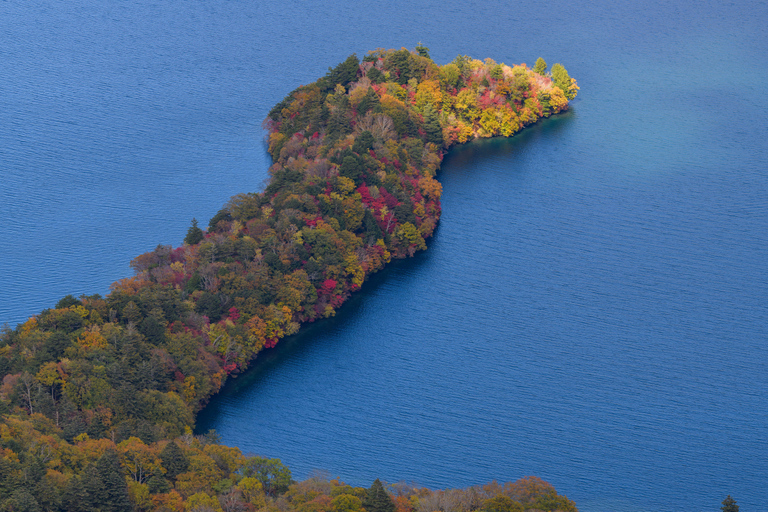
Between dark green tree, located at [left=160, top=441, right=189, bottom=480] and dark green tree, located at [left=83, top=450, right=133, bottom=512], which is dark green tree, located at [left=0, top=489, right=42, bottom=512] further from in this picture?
dark green tree, located at [left=160, top=441, right=189, bottom=480]

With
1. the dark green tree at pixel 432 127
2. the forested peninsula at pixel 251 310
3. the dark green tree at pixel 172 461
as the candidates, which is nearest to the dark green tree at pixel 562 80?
the forested peninsula at pixel 251 310

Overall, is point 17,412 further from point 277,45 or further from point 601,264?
point 277,45

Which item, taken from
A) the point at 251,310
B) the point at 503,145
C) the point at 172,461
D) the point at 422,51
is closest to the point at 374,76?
the point at 422,51

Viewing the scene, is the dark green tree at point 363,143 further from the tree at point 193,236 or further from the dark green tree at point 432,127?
the tree at point 193,236

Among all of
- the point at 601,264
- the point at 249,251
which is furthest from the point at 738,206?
the point at 249,251

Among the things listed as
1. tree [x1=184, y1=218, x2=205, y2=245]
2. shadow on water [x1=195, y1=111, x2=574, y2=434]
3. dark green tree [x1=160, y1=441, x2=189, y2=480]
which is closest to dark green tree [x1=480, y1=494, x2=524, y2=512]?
dark green tree [x1=160, y1=441, x2=189, y2=480]
